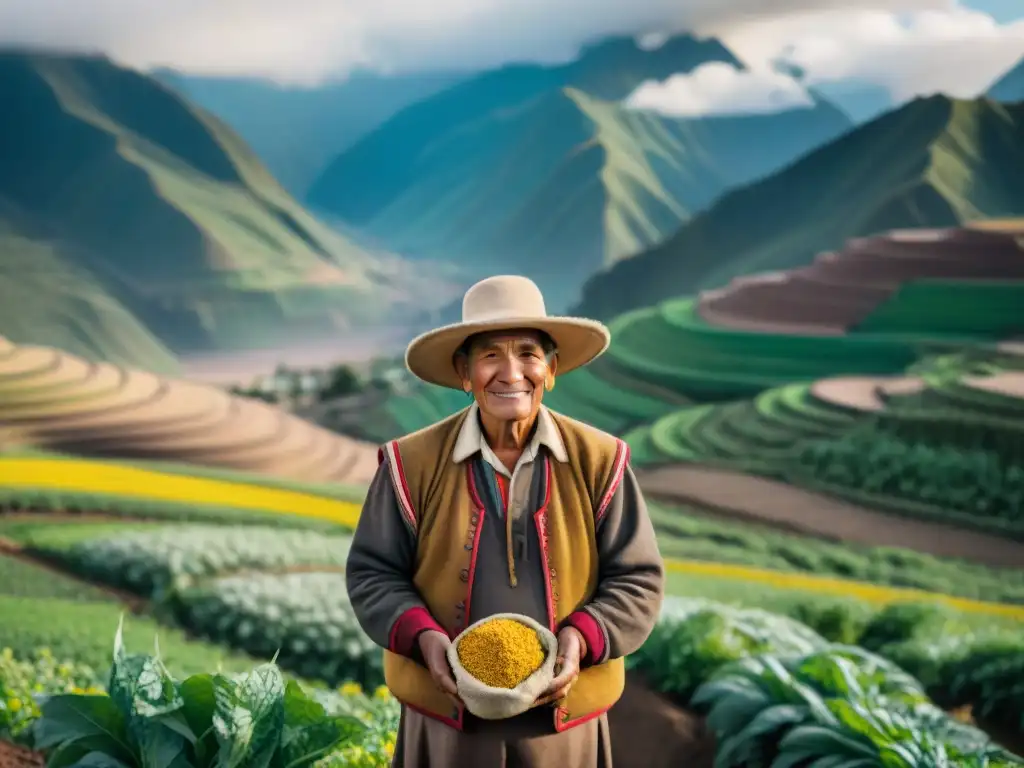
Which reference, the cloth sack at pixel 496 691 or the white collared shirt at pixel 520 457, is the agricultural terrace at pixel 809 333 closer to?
the white collared shirt at pixel 520 457

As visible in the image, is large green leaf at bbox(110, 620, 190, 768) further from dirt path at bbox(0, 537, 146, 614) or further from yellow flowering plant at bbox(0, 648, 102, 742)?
dirt path at bbox(0, 537, 146, 614)

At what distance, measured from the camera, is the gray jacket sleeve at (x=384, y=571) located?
227cm

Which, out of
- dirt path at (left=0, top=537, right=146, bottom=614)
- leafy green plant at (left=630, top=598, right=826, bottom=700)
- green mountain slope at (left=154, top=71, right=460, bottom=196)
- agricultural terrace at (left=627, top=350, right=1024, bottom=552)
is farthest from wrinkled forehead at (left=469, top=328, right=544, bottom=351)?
green mountain slope at (left=154, top=71, right=460, bottom=196)

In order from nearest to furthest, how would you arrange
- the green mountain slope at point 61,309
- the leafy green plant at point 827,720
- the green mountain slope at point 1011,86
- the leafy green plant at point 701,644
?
the leafy green plant at point 827,720, the leafy green plant at point 701,644, the green mountain slope at point 61,309, the green mountain slope at point 1011,86

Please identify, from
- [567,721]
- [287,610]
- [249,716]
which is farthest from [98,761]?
[287,610]

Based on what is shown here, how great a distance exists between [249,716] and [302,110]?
24723mm

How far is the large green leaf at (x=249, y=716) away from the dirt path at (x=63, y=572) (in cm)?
349

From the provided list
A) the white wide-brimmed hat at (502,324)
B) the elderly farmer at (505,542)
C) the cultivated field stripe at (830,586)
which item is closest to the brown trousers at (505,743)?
the elderly farmer at (505,542)

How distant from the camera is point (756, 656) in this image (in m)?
3.96

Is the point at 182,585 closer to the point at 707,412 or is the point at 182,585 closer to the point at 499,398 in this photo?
the point at 499,398

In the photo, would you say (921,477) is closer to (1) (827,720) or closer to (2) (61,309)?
(1) (827,720)

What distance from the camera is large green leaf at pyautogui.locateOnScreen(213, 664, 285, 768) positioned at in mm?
2895

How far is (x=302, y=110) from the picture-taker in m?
26.0

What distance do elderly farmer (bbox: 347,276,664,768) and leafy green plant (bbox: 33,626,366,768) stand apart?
70 cm
